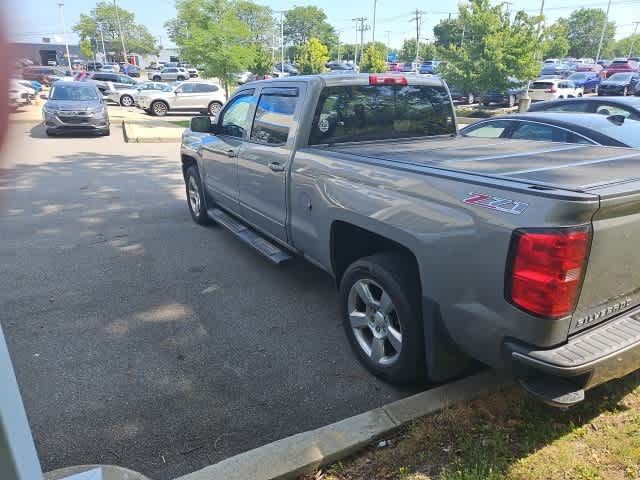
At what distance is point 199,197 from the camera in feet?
21.4

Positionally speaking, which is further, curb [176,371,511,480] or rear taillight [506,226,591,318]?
curb [176,371,511,480]

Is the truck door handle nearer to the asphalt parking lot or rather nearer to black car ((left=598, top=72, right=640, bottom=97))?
the asphalt parking lot

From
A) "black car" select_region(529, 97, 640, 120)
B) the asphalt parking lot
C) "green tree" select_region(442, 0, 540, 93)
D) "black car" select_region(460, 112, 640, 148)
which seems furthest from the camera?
"green tree" select_region(442, 0, 540, 93)

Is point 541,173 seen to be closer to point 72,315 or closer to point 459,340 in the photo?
point 459,340

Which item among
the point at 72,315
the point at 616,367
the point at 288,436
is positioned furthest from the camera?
the point at 72,315

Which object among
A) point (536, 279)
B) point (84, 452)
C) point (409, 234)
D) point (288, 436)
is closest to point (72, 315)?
point (84, 452)

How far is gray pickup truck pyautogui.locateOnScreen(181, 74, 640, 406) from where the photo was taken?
2.10 m

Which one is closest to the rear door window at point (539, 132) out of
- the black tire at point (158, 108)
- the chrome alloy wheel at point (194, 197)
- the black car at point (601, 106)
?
the black car at point (601, 106)

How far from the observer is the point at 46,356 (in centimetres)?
351

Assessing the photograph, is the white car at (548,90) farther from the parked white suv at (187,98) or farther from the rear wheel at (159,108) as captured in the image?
the rear wheel at (159,108)

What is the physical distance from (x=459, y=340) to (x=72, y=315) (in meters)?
3.28

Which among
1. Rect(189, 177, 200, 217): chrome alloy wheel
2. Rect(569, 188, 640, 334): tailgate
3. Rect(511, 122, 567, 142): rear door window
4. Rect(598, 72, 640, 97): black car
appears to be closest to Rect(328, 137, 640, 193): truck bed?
Rect(569, 188, 640, 334): tailgate

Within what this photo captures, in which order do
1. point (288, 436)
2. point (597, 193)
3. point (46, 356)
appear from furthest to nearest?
point (46, 356) → point (288, 436) → point (597, 193)

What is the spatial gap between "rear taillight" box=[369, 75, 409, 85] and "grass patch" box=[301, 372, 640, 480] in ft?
9.04
